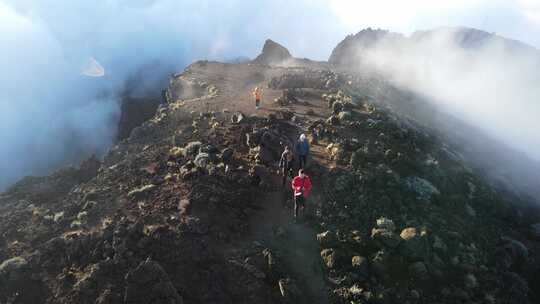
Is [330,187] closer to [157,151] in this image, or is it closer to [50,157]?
[157,151]

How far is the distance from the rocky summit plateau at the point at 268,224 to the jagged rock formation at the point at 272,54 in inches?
1266

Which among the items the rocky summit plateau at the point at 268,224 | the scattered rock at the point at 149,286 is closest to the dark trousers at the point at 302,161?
the rocky summit plateau at the point at 268,224

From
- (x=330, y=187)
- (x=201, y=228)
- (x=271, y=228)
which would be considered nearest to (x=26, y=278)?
(x=201, y=228)

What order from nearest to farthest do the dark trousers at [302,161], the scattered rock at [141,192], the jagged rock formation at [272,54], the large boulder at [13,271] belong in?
1. the large boulder at [13,271]
2. the scattered rock at [141,192]
3. the dark trousers at [302,161]
4. the jagged rock formation at [272,54]

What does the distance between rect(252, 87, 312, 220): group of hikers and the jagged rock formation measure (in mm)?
38844

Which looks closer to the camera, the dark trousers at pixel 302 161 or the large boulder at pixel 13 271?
the large boulder at pixel 13 271

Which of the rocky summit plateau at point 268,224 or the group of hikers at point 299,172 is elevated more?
the group of hikers at point 299,172

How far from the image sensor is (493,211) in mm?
22078

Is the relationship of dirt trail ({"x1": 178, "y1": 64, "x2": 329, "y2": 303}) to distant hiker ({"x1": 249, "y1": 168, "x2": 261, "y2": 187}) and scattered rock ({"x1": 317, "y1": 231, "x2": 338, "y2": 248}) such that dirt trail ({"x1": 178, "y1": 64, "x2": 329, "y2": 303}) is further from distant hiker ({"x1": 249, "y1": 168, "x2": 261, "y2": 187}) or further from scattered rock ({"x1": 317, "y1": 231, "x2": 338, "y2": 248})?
distant hiker ({"x1": 249, "y1": 168, "x2": 261, "y2": 187})

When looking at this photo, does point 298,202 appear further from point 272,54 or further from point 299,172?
point 272,54

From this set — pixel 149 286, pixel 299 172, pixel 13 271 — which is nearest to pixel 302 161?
pixel 299 172

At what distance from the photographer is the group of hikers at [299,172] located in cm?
1655

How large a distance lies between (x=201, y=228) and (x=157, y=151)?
8.60m

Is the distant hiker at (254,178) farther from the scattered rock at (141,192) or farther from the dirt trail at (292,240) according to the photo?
the scattered rock at (141,192)
